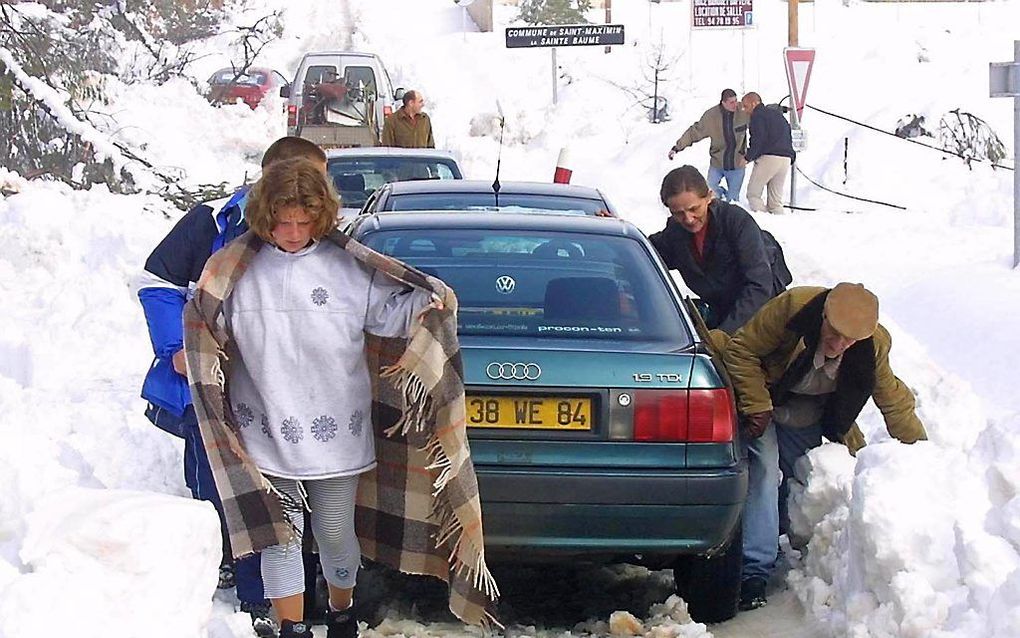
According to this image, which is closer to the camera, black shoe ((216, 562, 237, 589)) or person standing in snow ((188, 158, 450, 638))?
person standing in snow ((188, 158, 450, 638))

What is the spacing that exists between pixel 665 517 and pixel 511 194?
2248 millimetres

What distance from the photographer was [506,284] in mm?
5684

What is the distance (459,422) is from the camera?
14.2 feet

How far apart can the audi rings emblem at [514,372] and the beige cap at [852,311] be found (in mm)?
1021

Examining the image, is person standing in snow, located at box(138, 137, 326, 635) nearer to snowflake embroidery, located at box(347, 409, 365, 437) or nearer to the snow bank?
snowflake embroidery, located at box(347, 409, 365, 437)

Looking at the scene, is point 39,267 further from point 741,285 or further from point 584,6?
point 584,6

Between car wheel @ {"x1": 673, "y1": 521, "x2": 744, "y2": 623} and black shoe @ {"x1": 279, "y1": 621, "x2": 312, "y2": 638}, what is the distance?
148cm

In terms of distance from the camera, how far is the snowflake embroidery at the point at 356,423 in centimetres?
437

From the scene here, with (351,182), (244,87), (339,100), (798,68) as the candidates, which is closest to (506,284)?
(351,182)

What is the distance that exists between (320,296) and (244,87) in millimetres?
29872

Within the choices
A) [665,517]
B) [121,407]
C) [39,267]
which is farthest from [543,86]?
[665,517]

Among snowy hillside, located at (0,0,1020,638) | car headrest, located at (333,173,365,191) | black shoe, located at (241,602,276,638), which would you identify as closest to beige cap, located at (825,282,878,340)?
snowy hillside, located at (0,0,1020,638)

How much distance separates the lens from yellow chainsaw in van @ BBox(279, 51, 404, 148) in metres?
20.1

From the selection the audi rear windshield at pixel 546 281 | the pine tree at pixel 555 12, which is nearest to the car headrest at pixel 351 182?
the audi rear windshield at pixel 546 281
